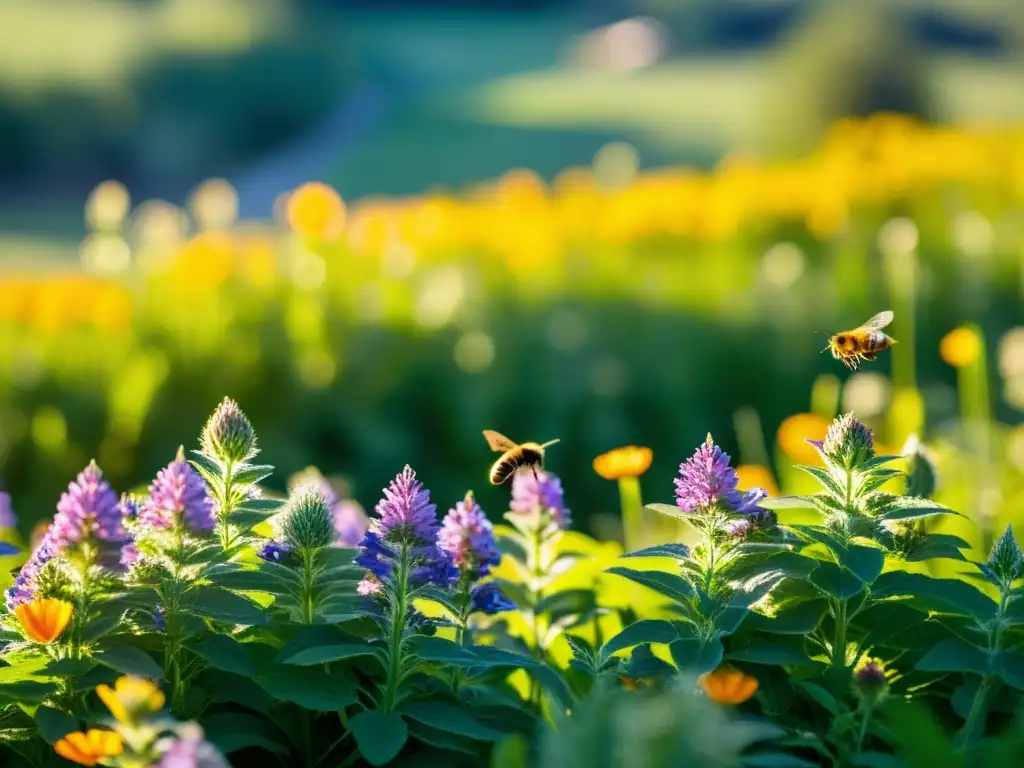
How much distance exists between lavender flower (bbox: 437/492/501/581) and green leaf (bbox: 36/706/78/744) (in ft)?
1.43

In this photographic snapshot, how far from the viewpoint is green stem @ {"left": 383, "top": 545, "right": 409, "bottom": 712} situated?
1331 mm

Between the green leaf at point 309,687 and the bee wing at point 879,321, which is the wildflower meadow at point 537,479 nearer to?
the green leaf at point 309,687

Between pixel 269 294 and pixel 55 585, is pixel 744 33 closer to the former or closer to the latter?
pixel 269 294

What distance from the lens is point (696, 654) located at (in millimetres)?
1305

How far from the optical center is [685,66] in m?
24.8

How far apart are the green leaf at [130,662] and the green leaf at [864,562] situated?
698mm

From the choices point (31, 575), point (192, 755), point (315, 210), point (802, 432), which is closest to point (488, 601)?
point (31, 575)

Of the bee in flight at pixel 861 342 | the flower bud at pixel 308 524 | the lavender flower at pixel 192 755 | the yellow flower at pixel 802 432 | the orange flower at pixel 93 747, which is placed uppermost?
the yellow flower at pixel 802 432

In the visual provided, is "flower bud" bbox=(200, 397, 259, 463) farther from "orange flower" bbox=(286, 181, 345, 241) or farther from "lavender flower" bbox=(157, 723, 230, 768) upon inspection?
"orange flower" bbox=(286, 181, 345, 241)

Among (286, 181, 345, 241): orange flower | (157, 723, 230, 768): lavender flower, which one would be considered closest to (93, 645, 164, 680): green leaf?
(157, 723, 230, 768): lavender flower

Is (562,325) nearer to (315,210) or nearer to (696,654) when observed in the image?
(315,210)

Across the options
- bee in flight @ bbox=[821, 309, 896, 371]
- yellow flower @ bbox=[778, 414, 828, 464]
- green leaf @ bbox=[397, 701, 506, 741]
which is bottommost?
green leaf @ bbox=[397, 701, 506, 741]

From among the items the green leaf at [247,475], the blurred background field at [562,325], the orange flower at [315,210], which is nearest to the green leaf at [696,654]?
the green leaf at [247,475]

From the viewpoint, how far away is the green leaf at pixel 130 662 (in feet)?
4.12
